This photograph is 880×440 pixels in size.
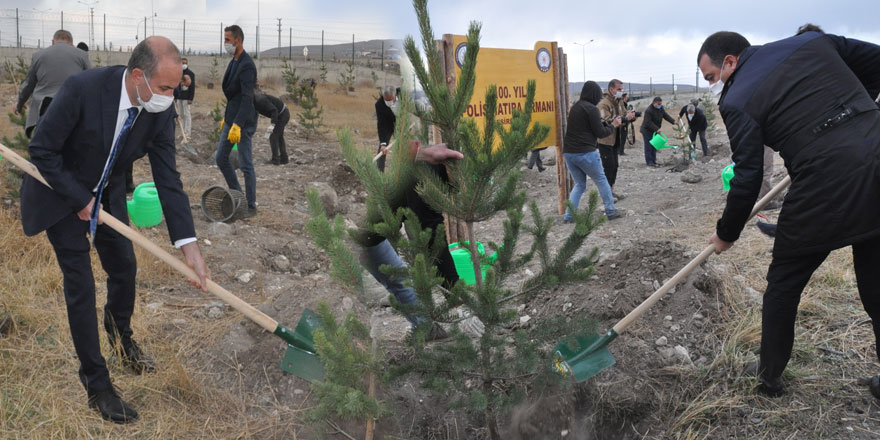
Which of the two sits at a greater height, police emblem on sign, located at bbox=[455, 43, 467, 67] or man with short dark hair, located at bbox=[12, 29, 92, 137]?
police emblem on sign, located at bbox=[455, 43, 467, 67]

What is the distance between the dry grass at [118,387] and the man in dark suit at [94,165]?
14 cm

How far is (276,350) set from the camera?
347cm

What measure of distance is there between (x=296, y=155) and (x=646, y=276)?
904cm

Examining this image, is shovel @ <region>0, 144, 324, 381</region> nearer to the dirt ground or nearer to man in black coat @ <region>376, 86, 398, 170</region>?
the dirt ground

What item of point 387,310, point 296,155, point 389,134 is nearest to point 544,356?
point 387,310

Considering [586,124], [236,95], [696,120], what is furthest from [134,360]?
[696,120]

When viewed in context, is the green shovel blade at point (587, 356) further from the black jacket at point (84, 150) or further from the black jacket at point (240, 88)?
the black jacket at point (240, 88)

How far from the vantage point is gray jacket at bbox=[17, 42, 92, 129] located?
5.39 meters

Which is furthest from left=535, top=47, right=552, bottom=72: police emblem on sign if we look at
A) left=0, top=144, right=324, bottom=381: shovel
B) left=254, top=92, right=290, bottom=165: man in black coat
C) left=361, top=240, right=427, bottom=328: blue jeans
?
left=0, top=144, right=324, bottom=381: shovel

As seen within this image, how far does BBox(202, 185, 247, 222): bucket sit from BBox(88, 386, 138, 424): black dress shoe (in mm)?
3833

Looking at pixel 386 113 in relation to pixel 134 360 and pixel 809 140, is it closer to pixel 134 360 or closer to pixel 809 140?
pixel 134 360

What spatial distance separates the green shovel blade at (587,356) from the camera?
286cm

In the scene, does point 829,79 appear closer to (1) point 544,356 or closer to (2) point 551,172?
(1) point 544,356

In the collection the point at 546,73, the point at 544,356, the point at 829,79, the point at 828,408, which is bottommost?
Answer: the point at 828,408
